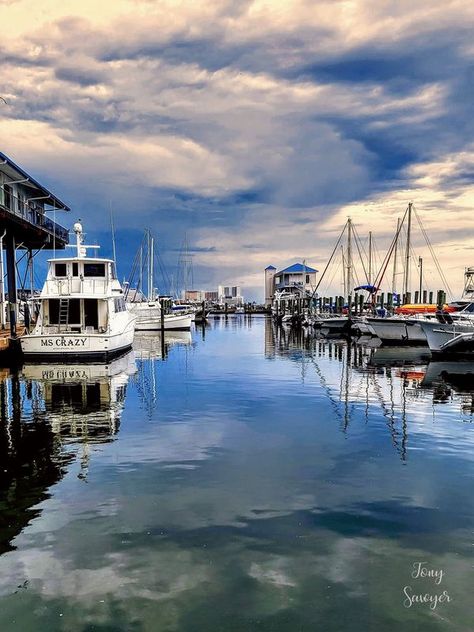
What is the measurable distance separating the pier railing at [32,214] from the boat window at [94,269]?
485cm

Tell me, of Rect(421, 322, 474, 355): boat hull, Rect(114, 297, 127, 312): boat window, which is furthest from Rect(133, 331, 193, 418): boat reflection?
Rect(421, 322, 474, 355): boat hull

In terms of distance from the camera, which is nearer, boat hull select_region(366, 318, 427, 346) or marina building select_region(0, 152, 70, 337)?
marina building select_region(0, 152, 70, 337)

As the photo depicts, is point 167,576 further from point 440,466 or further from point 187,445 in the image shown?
point 440,466

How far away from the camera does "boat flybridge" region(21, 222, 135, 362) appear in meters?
24.9

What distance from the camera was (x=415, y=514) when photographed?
7.47 m

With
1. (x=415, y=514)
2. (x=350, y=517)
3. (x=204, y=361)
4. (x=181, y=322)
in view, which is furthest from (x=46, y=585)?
(x=181, y=322)

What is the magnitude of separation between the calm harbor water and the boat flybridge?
881 cm

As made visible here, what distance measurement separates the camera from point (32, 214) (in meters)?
35.5

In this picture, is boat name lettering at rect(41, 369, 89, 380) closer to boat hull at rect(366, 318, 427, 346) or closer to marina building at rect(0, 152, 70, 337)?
marina building at rect(0, 152, 70, 337)

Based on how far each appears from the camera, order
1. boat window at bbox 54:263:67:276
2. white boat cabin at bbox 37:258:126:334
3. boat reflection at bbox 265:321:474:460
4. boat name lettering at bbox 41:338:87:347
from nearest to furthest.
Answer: boat reflection at bbox 265:321:474:460 → boat name lettering at bbox 41:338:87:347 → white boat cabin at bbox 37:258:126:334 → boat window at bbox 54:263:67:276

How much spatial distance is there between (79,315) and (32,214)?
11922mm

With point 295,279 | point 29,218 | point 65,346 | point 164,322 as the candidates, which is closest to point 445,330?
point 65,346

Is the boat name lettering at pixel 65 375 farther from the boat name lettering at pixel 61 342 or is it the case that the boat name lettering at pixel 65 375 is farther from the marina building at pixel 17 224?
the marina building at pixel 17 224

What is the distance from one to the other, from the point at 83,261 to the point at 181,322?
31381 millimetres
